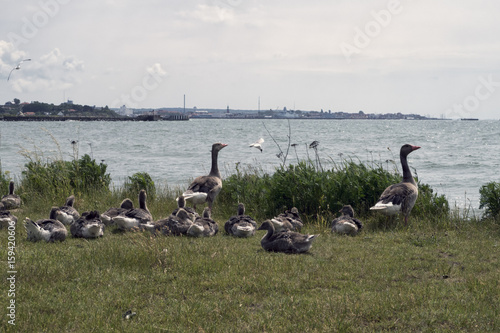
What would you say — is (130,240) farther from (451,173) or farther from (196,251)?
(451,173)

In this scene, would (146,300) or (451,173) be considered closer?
(146,300)

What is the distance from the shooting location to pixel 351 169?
1437cm

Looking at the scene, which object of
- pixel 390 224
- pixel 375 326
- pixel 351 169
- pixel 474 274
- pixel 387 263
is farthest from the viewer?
pixel 351 169

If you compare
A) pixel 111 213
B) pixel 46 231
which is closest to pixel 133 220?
pixel 111 213

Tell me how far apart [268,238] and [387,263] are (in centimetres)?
244

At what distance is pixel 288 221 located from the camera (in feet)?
38.9

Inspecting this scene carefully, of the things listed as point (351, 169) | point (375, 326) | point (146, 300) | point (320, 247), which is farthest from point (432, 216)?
point (146, 300)

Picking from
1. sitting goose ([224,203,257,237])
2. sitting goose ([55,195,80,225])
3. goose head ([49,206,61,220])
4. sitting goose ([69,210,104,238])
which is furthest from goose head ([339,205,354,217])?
goose head ([49,206,61,220])

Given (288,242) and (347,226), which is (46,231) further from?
(347,226)

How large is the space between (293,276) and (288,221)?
12.0 feet

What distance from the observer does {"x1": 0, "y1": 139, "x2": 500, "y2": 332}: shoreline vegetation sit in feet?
20.8

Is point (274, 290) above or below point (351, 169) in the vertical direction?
below

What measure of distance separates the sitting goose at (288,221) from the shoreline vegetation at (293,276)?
12.7 inches

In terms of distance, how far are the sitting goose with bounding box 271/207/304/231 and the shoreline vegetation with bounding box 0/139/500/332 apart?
0.32m
